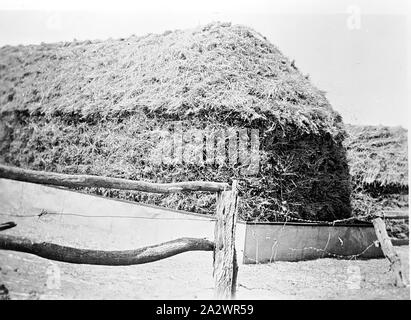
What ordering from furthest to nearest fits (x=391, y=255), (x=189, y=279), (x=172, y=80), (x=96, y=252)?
(x=172, y=80)
(x=391, y=255)
(x=189, y=279)
(x=96, y=252)

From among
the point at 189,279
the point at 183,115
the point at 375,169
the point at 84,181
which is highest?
the point at 183,115

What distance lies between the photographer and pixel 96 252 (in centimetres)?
272

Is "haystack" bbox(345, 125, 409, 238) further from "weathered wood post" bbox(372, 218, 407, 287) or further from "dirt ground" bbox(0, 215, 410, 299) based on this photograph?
"dirt ground" bbox(0, 215, 410, 299)

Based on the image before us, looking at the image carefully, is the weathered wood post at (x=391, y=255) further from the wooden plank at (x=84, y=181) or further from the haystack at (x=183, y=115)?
the wooden plank at (x=84, y=181)

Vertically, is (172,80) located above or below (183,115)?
above

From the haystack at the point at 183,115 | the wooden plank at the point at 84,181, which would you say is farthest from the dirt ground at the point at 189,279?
the wooden plank at the point at 84,181

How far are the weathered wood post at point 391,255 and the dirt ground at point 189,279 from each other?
96mm

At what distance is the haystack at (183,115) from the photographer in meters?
4.75

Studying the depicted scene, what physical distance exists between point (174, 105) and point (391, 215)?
2.99 m

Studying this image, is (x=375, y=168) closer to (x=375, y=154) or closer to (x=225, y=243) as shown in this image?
(x=375, y=154)

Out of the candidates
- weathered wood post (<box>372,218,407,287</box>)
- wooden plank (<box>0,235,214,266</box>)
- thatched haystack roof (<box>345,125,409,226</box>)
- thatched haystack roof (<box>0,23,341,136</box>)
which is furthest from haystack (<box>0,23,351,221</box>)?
wooden plank (<box>0,235,214,266</box>)

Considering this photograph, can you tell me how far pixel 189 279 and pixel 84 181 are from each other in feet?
6.02

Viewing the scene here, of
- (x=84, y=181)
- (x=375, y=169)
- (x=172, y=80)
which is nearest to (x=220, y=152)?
(x=172, y=80)
